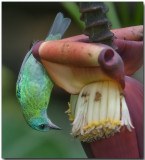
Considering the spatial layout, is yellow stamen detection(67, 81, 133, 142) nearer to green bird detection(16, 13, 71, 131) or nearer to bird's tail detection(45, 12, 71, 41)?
green bird detection(16, 13, 71, 131)

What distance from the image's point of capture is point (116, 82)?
0.92m

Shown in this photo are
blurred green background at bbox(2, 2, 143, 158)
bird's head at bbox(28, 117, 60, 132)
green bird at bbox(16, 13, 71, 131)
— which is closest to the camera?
green bird at bbox(16, 13, 71, 131)

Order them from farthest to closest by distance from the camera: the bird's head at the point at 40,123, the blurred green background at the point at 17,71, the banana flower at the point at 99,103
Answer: the blurred green background at the point at 17,71, the bird's head at the point at 40,123, the banana flower at the point at 99,103

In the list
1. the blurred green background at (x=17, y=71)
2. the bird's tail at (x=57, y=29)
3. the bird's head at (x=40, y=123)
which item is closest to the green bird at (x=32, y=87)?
the bird's head at (x=40, y=123)

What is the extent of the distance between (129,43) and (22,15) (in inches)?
77.2

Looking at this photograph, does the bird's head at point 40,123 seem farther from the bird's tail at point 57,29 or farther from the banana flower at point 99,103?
the banana flower at point 99,103

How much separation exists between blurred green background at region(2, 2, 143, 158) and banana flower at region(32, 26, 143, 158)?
0.98m

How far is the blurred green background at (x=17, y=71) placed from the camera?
7.47 ft

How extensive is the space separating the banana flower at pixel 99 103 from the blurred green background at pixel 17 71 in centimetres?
98

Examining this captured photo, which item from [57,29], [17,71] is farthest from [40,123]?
[17,71]

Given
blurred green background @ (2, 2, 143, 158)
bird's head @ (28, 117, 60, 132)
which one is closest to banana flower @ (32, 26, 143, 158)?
bird's head @ (28, 117, 60, 132)

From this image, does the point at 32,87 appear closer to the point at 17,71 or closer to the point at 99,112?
the point at 99,112

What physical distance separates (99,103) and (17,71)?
1.99 meters

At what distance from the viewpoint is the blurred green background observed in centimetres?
228
